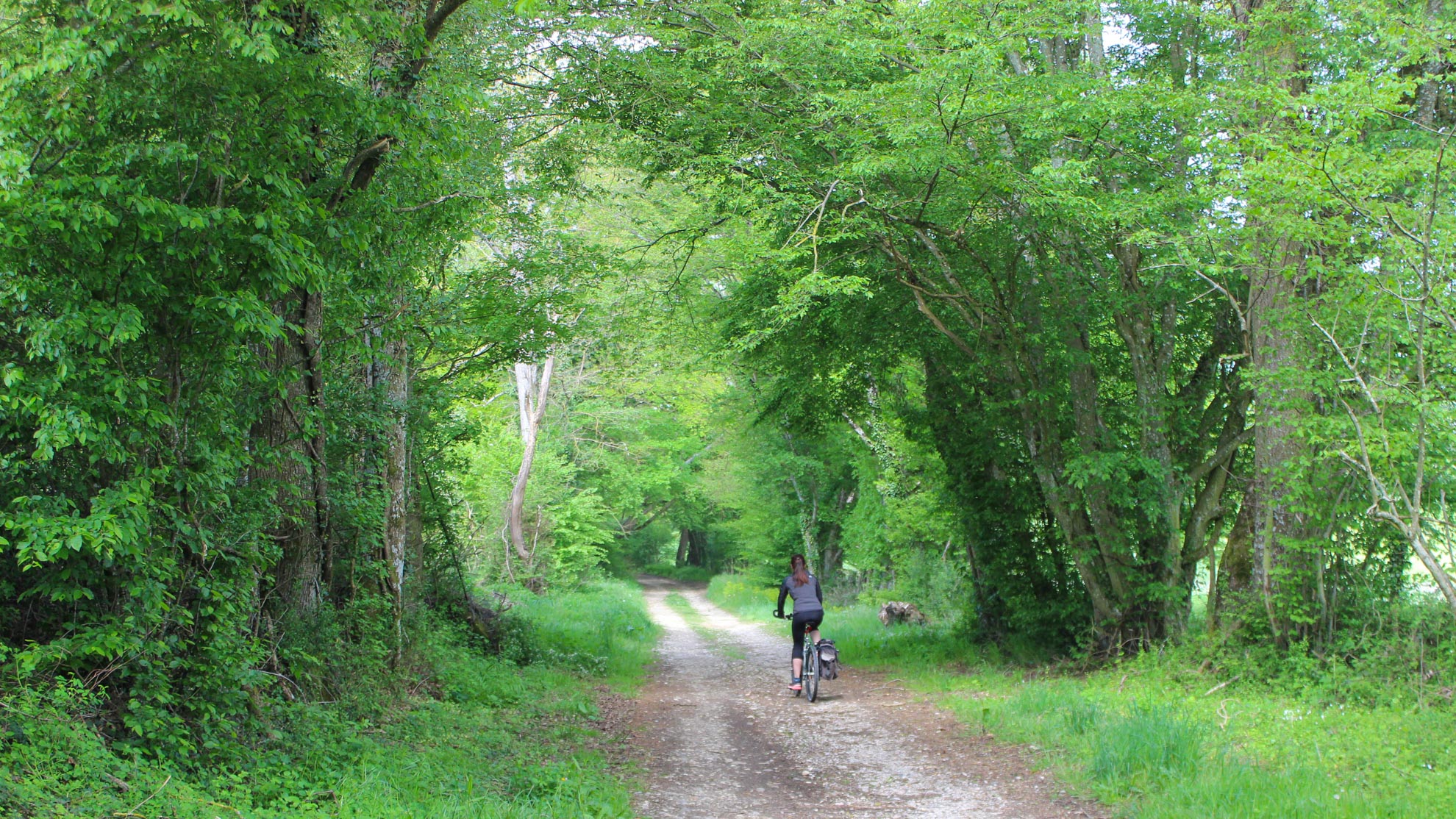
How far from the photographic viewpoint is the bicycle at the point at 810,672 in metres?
10.9

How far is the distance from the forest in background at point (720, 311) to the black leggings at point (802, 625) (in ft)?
10.4

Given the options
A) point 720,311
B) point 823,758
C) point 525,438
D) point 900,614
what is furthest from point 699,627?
point 823,758

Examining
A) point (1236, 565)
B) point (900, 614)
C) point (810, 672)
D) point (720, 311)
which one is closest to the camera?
point (1236, 565)

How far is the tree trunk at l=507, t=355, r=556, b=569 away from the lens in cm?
2755

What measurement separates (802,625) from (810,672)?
0.54 m

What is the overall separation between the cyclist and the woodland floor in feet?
1.34

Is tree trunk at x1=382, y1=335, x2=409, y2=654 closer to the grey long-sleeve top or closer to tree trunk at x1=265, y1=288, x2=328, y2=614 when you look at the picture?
tree trunk at x1=265, y1=288, x2=328, y2=614

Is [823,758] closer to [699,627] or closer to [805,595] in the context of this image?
[805,595]

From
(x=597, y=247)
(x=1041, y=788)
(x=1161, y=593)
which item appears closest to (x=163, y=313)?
(x=1041, y=788)

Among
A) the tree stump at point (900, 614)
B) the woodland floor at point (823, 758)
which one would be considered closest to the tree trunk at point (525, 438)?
the tree stump at point (900, 614)

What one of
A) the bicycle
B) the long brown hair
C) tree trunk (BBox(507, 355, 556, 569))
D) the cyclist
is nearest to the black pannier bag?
the bicycle

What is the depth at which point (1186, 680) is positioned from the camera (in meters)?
9.67

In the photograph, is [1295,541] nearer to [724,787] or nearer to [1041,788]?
[1041,788]

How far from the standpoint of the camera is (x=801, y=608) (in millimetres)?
11164
